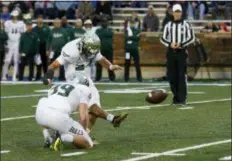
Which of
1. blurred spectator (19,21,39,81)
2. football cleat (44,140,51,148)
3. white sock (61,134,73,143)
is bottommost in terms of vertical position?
blurred spectator (19,21,39,81)

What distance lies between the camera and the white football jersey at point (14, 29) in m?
25.6

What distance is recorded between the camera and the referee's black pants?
678 inches

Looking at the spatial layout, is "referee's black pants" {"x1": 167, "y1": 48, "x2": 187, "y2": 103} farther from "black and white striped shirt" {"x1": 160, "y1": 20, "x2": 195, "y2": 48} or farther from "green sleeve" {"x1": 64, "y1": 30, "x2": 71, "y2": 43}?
"green sleeve" {"x1": 64, "y1": 30, "x2": 71, "y2": 43}

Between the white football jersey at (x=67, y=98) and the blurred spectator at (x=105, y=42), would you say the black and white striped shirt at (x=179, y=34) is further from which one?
the blurred spectator at (x=105, y=42)

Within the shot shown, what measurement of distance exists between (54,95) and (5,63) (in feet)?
48.2

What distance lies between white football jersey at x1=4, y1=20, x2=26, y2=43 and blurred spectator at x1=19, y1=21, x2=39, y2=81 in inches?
10.6

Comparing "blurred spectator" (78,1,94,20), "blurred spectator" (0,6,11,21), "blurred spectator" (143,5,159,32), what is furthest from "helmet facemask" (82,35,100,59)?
"blurred spectator" (0,6,11,21)

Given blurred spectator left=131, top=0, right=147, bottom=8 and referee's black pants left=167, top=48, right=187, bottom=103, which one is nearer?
referee's black pants left=167, top=48, right=187, bottom=103

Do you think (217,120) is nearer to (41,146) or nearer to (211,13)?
(41,146)

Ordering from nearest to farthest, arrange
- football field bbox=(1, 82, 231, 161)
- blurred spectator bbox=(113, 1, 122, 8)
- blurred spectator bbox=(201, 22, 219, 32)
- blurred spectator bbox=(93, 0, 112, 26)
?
football field bbox=(1, 82, 231, 161), blurred spectator bbox=(201, 22, 219, 32), blurred spectator bbox=(93, 0, 112, 26), blurred spectator bbox=(113, 1, 122, 8)

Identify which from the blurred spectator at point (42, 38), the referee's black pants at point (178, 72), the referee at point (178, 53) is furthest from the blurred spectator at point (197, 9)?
the referee's black pants at point (178, 72)

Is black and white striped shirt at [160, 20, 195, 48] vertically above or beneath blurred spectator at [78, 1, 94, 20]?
above

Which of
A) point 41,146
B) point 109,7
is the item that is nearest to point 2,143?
point 41,146

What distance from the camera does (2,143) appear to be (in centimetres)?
1218
